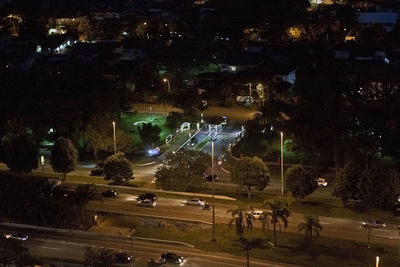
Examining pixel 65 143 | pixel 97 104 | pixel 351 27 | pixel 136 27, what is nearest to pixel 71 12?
pixel 136 27

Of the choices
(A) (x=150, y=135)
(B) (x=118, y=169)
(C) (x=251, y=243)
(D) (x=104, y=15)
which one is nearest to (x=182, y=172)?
(B) (x=118, y=169)

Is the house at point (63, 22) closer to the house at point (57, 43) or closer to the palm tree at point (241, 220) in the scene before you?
the house at point (57, 43)

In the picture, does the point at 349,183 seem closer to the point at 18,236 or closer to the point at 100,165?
the point at 100,165

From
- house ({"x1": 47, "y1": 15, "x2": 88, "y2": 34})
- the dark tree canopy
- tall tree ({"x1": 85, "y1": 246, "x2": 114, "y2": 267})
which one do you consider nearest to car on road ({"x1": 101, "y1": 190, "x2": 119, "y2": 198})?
the dark tree canopy

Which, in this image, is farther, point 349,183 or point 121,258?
point 349,183

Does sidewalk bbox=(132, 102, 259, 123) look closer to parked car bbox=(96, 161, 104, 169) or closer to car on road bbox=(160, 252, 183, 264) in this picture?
parked car bbox=(96, 161, 104, 169)

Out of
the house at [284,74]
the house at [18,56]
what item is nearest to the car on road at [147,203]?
the house at [284,74]
